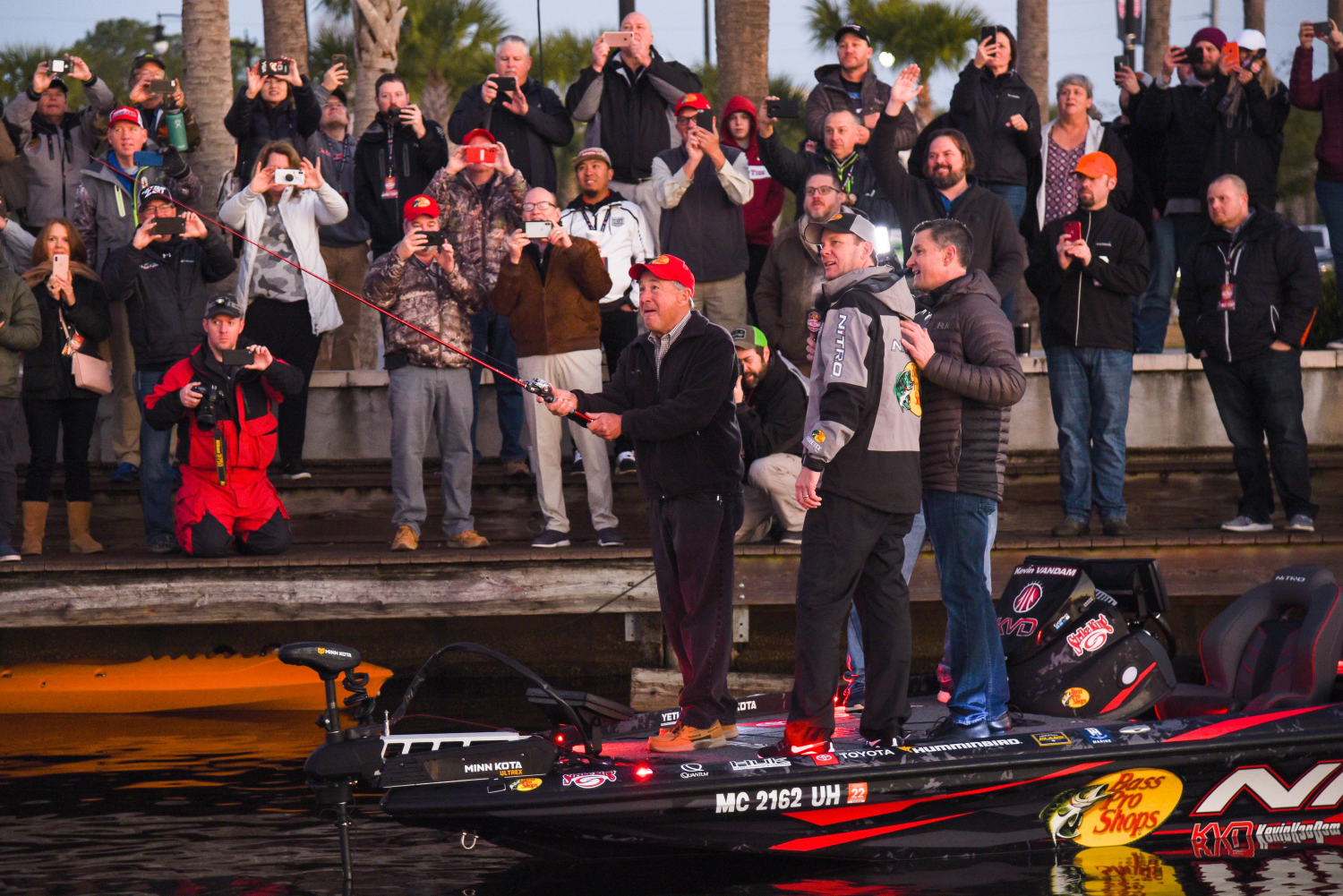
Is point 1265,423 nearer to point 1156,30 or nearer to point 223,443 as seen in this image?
point 223,443

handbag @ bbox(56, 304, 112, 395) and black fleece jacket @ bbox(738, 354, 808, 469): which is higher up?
handbag @ bbox(56, 304, 112, 395)

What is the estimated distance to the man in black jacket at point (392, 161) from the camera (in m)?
9.65

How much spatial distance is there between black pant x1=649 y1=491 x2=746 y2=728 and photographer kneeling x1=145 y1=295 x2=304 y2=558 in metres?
3.28

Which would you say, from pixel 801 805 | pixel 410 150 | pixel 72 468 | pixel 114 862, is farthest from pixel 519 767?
pixel 410 150

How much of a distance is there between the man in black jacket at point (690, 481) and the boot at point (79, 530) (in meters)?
4.18

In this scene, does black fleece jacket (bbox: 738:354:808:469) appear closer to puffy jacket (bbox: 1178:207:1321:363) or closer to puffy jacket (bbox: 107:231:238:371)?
puffy jacket (bbox: 1178:207:1321:363)

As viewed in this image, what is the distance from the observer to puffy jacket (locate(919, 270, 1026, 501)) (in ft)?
19.1

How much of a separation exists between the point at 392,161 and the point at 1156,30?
17331 mm

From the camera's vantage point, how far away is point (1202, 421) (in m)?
10.0

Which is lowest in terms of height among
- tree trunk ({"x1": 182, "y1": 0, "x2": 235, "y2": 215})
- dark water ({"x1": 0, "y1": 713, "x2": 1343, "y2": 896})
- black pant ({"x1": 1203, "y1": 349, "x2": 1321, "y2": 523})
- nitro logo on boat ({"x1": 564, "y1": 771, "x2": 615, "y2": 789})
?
dark water ({"x1": 0, "y1": 713, "x2": 1343, "y2": 896})

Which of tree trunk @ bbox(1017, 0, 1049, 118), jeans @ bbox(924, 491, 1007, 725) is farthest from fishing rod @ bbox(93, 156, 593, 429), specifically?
tree trunk @ bbox(1017, 0, 1049, 118)

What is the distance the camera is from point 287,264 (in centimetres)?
934

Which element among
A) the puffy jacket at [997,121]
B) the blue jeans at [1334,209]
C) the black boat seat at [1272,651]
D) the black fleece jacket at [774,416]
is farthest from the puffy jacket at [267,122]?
the blue jeans at [1334,209]

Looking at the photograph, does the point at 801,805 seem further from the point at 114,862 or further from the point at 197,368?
the point at 197,368
